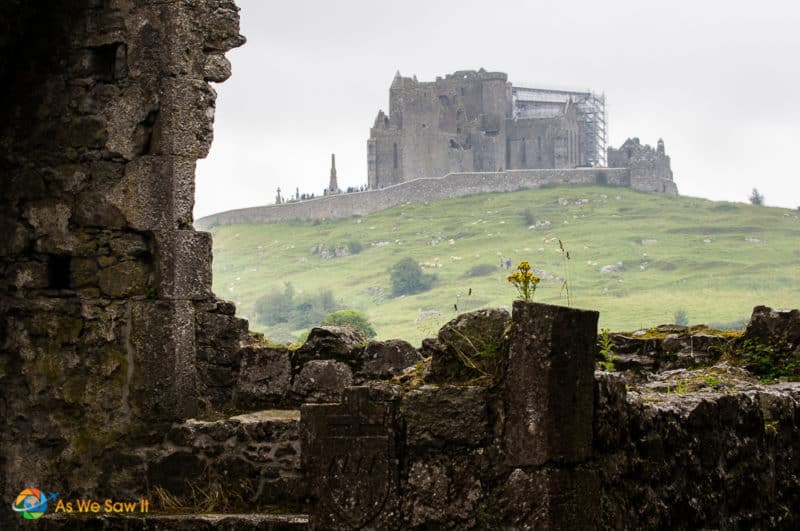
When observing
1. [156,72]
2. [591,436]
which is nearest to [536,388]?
[591,436]

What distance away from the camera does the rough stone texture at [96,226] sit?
10117mm

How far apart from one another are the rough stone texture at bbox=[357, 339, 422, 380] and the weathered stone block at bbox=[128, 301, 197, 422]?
1187 millimetres

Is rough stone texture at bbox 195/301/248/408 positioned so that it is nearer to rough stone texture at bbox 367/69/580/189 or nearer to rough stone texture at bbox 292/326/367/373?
rough stone texture at bbox 292/326/367/373

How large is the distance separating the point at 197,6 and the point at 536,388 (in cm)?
534

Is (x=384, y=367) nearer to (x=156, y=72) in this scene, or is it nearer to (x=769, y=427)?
(x=156, y=72)

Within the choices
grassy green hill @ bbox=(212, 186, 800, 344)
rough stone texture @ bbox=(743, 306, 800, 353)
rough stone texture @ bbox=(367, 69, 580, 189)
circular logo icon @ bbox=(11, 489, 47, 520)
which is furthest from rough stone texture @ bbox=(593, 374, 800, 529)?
rough stone texture @ bbox=(367, 69, 580, 189)

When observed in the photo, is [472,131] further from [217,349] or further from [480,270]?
[217,349]

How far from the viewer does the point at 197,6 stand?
34.8ft

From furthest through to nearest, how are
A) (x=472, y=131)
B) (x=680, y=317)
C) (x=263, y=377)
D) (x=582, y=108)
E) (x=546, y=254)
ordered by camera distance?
(x=582, y=108) → (x=472, y=131) → (x=546, y=254) → (x=680, y=317) → (x=263, y=377)

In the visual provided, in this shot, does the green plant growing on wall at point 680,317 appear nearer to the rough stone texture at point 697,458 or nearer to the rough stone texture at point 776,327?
the rough stone texture at point 776,327

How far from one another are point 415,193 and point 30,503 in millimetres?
126092

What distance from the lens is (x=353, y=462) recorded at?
6.39 meters

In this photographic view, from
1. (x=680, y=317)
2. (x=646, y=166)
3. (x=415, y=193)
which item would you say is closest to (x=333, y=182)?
(x=415, y=193)

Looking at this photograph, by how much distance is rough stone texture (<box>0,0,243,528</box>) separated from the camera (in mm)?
10117
